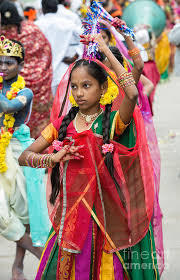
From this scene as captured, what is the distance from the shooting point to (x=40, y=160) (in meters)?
3.07

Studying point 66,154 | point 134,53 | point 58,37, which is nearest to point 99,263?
point 66,154

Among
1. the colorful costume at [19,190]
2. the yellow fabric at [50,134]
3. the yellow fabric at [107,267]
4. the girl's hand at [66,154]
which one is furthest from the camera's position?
the colorful costume at [19,190]

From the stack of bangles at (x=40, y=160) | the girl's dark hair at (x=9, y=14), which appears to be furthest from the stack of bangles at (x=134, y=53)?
the girl's dark hair at (x=9, y=14)

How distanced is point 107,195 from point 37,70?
443 cm

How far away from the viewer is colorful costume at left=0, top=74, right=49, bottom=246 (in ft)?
13.4

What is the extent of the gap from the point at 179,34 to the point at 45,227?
3775 mm

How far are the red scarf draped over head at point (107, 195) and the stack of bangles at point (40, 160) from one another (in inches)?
6.2

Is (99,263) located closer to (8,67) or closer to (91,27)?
(91,27)

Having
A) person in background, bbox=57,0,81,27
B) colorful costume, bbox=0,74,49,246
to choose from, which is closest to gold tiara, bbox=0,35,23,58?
colorful costume, bbox=0,74,49,246

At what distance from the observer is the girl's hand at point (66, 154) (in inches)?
117

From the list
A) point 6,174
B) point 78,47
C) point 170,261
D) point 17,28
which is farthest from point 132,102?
point 78,47

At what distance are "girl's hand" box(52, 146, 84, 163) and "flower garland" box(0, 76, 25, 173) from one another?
1.18 meters

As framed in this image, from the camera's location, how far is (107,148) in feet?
10.1

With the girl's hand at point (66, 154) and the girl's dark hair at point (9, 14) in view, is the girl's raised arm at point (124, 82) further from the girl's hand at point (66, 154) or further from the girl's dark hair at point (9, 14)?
the girl's dark hair at point (9, 14)
